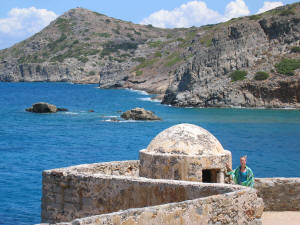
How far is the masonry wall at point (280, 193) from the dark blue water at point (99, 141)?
1243 centimetres

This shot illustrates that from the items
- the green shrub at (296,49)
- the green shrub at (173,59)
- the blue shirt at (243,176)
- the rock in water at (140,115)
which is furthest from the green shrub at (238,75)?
the blue shirt at (243,176)

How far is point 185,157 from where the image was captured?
1248 centimetres

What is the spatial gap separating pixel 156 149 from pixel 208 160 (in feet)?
4.09

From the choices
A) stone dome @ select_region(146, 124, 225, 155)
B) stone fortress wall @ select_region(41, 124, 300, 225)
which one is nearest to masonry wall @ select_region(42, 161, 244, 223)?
stone fortress wall @ select_region(41, 124, 300, 225)

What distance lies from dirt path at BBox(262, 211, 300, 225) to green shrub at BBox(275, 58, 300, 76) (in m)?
66.5

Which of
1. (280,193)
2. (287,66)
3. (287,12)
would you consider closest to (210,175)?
(280,193)

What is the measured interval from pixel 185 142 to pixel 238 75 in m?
71.0

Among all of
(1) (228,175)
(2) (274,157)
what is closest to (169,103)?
(2) (274,157)

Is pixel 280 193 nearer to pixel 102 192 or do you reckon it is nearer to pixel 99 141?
pixel 102 192

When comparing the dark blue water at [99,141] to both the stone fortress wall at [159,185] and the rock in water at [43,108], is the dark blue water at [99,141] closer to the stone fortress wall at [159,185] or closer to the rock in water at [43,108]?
the rock in water at [43,108]

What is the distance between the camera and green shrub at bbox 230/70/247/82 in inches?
3211

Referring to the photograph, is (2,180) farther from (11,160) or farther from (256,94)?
(256,94)

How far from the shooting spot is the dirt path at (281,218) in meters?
14.2

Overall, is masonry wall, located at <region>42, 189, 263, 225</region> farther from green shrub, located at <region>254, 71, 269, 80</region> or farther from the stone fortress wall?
green shrub, located at <region>254, 71, 269, 80</region>
